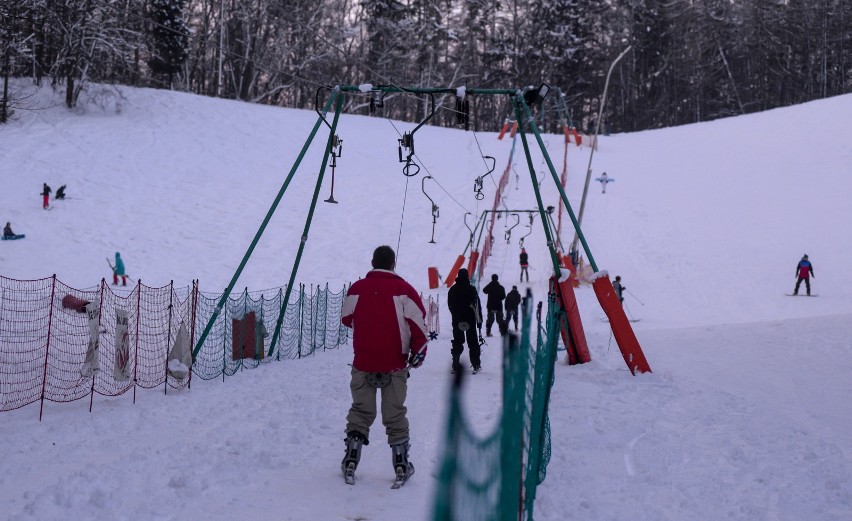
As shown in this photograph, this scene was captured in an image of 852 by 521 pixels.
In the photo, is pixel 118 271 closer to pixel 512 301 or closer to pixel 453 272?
pixel 453 272

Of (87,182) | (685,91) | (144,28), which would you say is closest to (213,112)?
(144,28)

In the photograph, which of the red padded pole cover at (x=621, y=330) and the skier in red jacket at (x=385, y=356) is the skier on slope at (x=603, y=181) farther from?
the skier in red jacket at (x=385, y=356)

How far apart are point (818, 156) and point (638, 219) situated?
13.6m

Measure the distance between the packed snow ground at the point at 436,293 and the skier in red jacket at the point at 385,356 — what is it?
350mm

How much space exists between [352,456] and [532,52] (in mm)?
61257

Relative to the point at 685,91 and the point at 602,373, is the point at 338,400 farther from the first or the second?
the point at 685,91

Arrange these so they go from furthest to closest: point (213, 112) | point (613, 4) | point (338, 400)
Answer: point (613, 4) < point (213, 112) < point (338, 400)

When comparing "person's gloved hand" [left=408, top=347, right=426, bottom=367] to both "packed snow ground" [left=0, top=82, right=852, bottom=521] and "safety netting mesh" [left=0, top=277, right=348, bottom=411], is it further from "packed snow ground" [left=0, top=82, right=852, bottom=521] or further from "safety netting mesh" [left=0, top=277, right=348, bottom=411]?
"safety netting mesh" [left=0, top=277, right=348, bottom=411]

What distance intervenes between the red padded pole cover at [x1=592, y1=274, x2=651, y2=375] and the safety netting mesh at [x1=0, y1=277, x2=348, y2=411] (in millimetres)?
5474

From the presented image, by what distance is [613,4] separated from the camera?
223 ft

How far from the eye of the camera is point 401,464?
547 centimetres

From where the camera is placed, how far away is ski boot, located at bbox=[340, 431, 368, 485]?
18.0ft

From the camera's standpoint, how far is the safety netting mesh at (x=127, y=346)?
357 inches

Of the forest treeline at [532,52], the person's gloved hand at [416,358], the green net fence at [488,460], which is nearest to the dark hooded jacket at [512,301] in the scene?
the person's gloved hand at [416,358]
